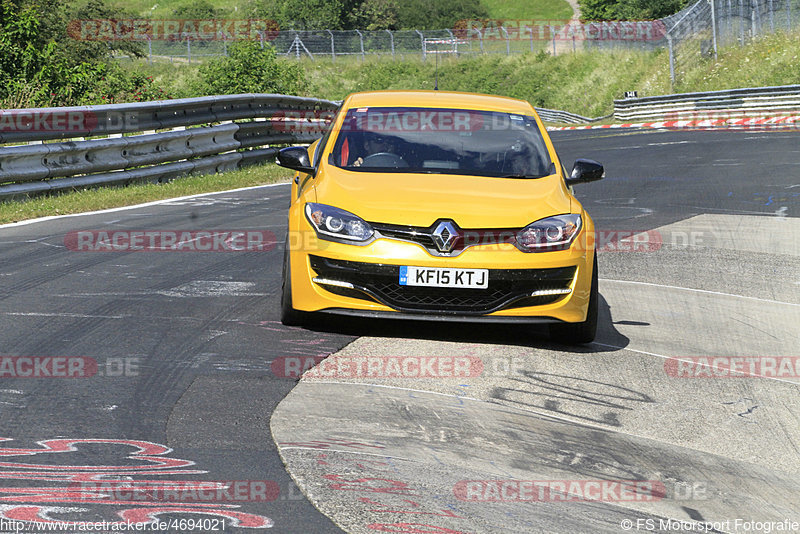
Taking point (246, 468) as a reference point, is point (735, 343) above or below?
below

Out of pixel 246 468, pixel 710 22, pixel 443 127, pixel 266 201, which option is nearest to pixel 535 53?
pixel 710 22

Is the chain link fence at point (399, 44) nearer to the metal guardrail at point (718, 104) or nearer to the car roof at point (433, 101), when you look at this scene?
the metal guardrail at point (718, 104)

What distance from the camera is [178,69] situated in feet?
211

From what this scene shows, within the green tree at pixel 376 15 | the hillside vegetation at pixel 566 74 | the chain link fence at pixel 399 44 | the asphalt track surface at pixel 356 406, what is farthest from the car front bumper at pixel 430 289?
the green tree at pixel 376 15

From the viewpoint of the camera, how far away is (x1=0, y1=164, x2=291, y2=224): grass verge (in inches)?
462

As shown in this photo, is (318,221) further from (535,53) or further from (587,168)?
(535,53)

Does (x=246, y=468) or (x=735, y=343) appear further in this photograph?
(x=735, y=343)

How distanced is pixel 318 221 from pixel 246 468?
2508 millimetres

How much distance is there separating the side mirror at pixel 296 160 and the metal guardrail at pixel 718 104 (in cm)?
3060

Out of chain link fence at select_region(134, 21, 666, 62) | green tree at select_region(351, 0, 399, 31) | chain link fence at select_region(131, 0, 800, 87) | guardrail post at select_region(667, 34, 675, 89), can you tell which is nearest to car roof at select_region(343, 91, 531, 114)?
chain link fence at select_region(131, 0, 800, 87)

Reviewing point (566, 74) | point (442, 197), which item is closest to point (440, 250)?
point (442, 197)

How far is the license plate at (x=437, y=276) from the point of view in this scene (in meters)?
6.22

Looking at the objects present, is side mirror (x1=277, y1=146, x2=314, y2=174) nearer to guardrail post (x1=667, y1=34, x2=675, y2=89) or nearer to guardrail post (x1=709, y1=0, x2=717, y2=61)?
guardrail post (x1=709, y1=0, x2=717, y2=61)

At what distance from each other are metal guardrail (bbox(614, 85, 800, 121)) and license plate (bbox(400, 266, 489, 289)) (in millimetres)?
31249
